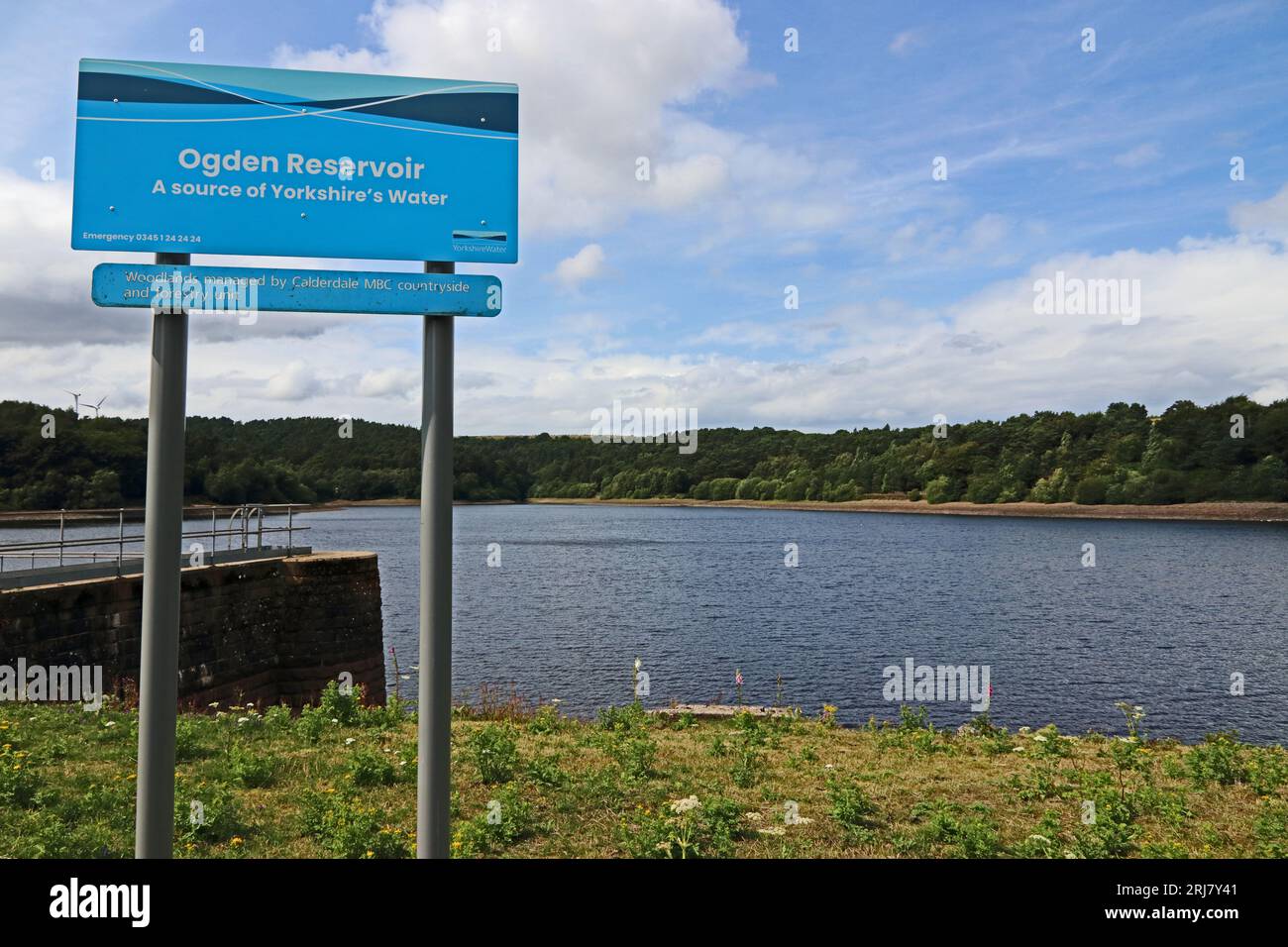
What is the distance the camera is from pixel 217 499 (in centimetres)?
6744

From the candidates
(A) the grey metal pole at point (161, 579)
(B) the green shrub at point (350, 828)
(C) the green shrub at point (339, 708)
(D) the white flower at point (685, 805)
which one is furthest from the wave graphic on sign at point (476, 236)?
(C) the green shrub at point (339, 708)

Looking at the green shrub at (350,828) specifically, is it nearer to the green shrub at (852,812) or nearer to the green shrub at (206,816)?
the green shrub at (206,816)

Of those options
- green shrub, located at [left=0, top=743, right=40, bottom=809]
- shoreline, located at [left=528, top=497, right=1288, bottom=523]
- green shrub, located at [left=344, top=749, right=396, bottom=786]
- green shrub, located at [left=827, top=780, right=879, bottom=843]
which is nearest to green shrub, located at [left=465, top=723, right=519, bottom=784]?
green shrub, located at [left=344, top=749, right=396, bottom=786]

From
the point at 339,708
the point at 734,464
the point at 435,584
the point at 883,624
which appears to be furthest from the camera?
the point at 734,464

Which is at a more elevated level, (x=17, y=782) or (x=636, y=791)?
(x=17, y=782)

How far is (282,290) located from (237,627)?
15.7 meters

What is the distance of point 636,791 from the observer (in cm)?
848

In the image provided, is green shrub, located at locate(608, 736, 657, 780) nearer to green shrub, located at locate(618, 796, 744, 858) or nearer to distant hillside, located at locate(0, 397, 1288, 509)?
green shrub, located at locate(618, 796, 744, 858)

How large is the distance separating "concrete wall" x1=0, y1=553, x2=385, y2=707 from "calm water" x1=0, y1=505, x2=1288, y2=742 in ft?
11.2

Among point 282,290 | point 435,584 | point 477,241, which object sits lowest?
point 435,584
